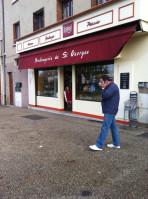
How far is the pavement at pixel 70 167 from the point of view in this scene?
9.60ft

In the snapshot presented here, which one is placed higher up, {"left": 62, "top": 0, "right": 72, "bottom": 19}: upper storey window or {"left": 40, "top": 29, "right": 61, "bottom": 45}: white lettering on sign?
{"left": 62, "top": 0, "right": 72, "bottom": 19}: upper storey window

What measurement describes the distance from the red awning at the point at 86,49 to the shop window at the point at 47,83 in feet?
3.16

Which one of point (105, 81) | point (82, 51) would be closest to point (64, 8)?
point (82, 51)

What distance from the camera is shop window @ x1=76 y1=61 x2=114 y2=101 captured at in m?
7.76

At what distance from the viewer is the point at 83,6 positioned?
823 centimetres

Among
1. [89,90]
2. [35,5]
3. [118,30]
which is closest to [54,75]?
[89,90]

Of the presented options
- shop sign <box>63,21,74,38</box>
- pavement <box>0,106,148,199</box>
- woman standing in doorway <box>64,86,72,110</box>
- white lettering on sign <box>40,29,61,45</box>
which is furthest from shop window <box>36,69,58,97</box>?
pavement <box>0,106,148,199</box>

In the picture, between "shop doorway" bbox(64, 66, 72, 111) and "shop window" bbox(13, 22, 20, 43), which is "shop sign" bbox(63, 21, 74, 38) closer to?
"shop doorway" bbox(64, 66, 72, 111)

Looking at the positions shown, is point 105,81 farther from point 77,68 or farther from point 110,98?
point 77,68

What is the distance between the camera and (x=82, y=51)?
756cm

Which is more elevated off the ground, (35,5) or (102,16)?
(35,5)

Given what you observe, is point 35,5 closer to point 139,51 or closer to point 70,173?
point 139,51

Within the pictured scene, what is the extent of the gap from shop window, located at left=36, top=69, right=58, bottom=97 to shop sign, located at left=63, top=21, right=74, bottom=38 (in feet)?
8.17

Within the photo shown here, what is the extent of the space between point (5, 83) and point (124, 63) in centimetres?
1081
